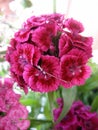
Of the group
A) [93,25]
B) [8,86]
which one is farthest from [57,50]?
[93,25]

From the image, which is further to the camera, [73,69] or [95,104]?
[95,104]

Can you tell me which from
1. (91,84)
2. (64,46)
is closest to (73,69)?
(64,46)

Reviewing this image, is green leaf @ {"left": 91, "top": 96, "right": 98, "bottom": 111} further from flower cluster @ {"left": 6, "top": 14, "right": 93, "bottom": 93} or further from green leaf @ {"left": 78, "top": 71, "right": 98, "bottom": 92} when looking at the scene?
flower cluster @ {"left": 6, "top": 14, "right": 93, "bottom": 93}

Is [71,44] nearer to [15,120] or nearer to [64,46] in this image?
[64,46]

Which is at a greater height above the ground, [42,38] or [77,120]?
[42,38]

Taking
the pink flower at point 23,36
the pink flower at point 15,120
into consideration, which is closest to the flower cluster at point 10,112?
the pink flower at point 15,120

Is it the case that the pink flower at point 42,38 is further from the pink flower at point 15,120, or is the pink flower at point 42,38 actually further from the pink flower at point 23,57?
the pink flower at point 15,120
